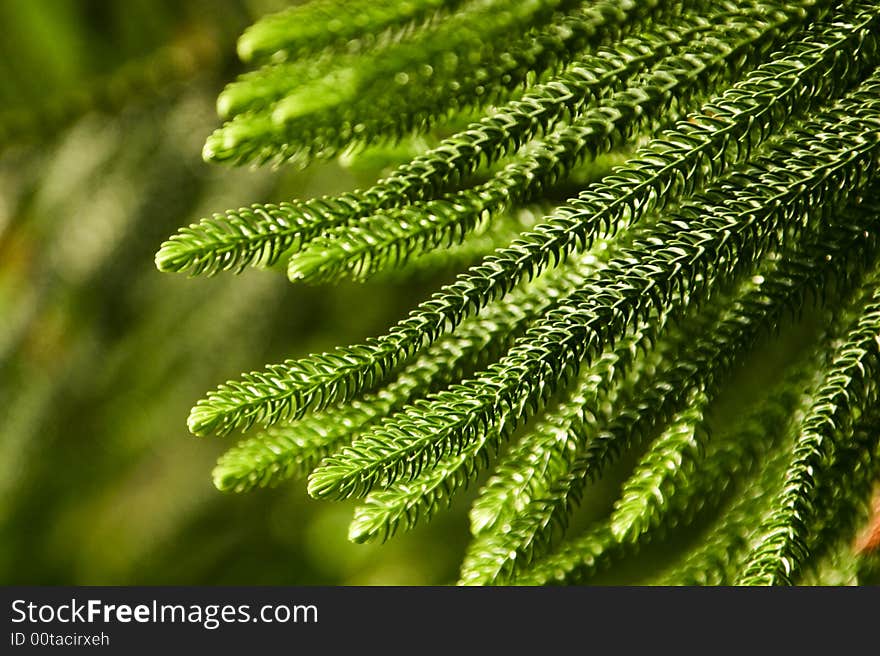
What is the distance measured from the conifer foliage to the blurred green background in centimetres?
55

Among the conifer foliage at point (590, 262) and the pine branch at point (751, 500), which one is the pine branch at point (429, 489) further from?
the pine branch at point (751, 500)

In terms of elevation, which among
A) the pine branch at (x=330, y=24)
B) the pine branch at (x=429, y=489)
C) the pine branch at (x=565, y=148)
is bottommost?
the pine branch at (x=429, y=489)

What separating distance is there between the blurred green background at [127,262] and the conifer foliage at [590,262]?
55 cm

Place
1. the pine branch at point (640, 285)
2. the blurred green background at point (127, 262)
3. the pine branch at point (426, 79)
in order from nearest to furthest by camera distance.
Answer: the pine branch at point (640, 285) < the pine branch at point (426, 79) < the blurred green background at point (127, 262)

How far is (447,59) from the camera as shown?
27.9 inches

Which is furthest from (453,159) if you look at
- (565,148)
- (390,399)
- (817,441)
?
(817,441)

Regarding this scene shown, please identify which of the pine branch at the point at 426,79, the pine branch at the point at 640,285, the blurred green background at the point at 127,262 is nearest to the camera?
the pine branch at the point at 640,285

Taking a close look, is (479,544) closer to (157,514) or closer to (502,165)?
(502,165)

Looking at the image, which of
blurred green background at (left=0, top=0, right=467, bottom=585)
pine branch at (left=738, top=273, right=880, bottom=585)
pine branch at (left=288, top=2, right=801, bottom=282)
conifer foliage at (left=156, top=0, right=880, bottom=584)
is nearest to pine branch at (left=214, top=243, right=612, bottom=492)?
conifer foliage at (left=156, top=0, right=880, bottom=584)

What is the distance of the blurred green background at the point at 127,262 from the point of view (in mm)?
1238

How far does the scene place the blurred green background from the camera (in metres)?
1.24

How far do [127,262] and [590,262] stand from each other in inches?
33.9

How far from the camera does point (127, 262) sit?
1.25m

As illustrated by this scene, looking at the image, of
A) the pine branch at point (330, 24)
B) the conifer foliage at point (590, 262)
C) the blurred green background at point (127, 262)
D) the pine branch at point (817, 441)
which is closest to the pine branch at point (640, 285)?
the conifer foliage at point (590, 262)
